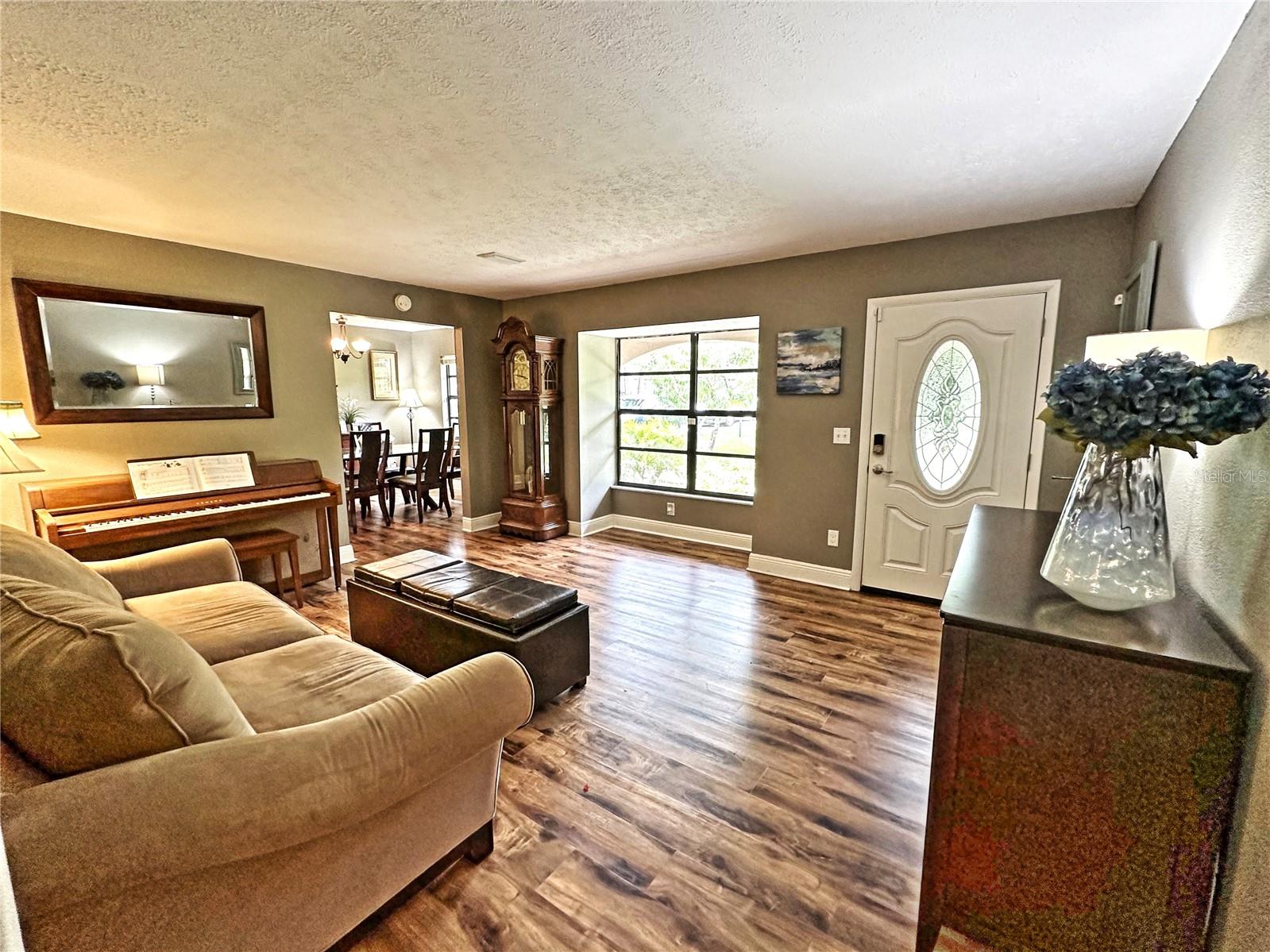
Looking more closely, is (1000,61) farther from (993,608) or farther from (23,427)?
(23,427)

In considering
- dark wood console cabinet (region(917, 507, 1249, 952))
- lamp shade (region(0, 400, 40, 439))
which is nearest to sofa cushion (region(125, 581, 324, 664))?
lamp shade (region(0, 400, 40, 439))

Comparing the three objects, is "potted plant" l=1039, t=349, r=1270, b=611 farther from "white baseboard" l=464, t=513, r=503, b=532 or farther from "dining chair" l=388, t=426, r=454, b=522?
"dining chair" l=388, t=426, r=454, b=522

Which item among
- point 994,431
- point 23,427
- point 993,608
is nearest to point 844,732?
point 993,608

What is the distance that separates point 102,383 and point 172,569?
5.58ft

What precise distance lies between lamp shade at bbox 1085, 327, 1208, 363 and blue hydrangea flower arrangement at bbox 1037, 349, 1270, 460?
0.60 ft

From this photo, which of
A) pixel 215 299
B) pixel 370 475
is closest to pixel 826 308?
pixel 215 299

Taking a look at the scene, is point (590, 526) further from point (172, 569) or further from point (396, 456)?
point (172, 569)

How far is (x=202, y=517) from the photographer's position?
3234mm

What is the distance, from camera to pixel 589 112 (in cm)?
190

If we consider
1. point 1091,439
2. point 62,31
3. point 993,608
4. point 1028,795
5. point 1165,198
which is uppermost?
point 62,31

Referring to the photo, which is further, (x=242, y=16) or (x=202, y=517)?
(x=202, y=517)

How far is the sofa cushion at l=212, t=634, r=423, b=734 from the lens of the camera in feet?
5.27

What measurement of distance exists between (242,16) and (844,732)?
310 centimetres

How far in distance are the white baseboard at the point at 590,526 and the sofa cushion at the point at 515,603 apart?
110 inches
